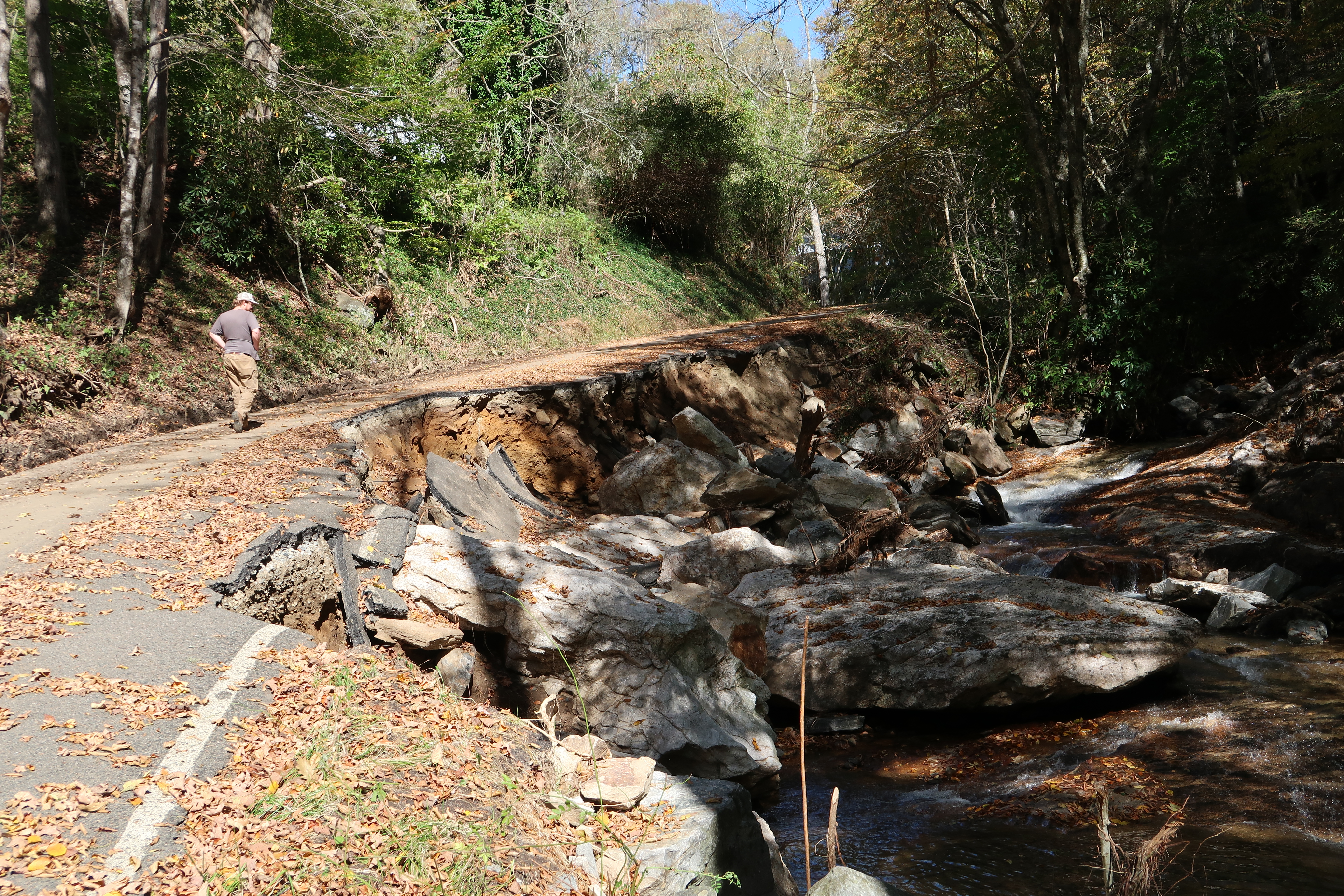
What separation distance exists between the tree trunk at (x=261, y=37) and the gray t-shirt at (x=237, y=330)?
7.23 m

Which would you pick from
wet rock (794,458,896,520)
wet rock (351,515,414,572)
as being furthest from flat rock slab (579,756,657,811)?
wet rock (794,458,896,520)

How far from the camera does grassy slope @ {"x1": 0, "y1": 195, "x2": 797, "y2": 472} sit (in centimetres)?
1078

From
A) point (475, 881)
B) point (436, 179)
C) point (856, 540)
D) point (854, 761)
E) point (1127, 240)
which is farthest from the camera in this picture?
point (436, 179)

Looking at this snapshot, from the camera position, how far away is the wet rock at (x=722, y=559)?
28.2ft

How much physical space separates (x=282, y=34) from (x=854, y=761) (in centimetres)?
1775

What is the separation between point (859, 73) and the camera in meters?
23.1

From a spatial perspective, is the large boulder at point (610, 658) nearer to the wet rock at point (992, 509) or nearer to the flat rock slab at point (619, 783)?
the flat rock slab at point (619, 783)

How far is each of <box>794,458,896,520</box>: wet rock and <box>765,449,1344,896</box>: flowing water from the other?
4386mm

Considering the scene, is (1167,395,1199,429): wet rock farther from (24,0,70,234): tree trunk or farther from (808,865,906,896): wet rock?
(24,0,70,234): tree trunk

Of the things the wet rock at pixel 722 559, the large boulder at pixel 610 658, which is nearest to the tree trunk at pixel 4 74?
the large boulder at pixel 610 658

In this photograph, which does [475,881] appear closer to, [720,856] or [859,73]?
[720,856]

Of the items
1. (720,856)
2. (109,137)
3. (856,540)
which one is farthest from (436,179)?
(720,856)

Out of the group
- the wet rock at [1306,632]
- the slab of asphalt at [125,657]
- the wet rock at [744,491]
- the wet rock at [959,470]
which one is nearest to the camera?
the slab of asphalt at [125,657]

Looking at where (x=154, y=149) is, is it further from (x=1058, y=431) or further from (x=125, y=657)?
(x=1058, y=431)
